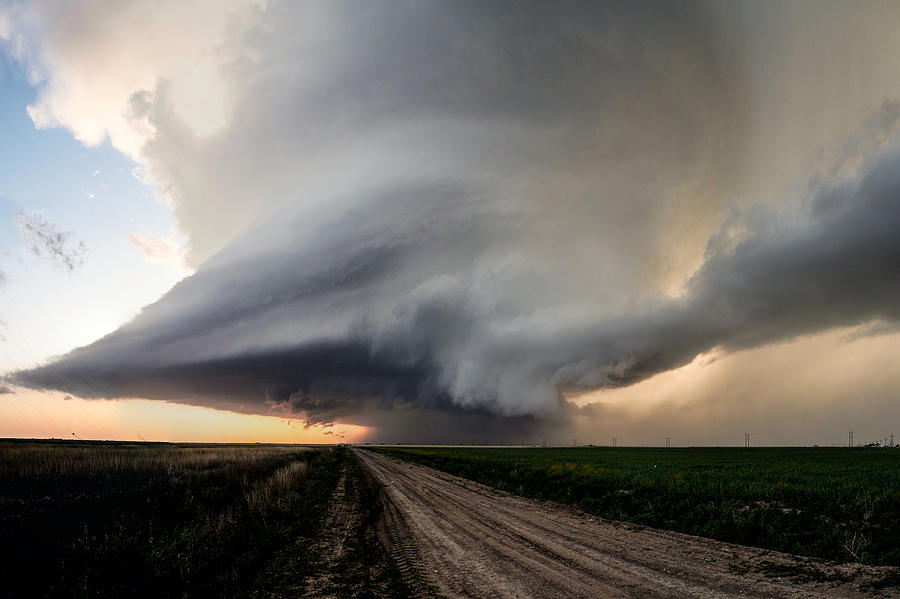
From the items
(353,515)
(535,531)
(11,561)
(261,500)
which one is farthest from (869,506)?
(11,561)

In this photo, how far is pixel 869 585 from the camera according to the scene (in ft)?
33.6

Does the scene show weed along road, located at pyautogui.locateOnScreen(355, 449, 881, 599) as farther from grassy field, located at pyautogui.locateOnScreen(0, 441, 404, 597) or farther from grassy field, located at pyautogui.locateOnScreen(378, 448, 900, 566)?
grassy field, located at pyautogui.locateOnScreen(0, 441, 404, 597)

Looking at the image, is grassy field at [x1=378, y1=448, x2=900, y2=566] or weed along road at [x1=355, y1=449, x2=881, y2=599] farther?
grassy field at [x1=378, y1=448, x2=900, y2=566]

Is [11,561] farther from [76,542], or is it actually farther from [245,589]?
[245,589]

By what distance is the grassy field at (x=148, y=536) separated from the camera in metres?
10.5

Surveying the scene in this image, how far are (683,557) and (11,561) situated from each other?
1722cm

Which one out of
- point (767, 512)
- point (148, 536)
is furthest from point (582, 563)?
point (148, 536)

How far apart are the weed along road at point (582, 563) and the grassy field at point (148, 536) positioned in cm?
359

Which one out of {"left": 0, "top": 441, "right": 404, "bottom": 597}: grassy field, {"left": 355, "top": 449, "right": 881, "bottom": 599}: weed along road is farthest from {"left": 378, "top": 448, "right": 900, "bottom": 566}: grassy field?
{"left": 0, "top": 441, "right": 404, "bottom": 597}: grassy field

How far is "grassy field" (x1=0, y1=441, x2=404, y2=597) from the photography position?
10469 mm

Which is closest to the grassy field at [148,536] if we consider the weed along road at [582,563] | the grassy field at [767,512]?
the weed along road at [582,563]

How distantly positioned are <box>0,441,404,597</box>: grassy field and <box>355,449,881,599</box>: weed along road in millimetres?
3585

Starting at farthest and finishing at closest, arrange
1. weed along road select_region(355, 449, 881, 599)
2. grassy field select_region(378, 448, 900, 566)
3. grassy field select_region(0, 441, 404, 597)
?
grassy field select_region(378, 448, 900, 566) → grassy field select_region(0, 441, 404, 597) → weed along road select_region(355, 449, 881, 599)

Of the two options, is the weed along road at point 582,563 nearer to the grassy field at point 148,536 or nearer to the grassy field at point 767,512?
the grassy field at point 767,512
